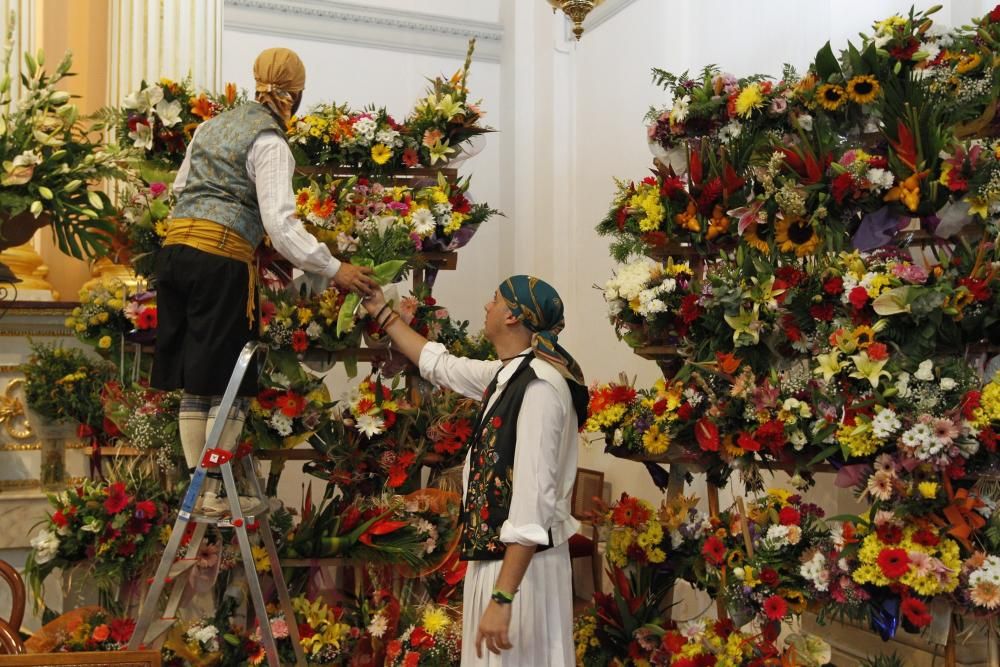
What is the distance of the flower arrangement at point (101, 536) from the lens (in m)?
3.64

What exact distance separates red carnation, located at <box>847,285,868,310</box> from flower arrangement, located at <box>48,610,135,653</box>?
8.75 ft

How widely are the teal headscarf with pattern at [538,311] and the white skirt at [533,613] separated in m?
0.53

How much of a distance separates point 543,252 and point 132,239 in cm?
375

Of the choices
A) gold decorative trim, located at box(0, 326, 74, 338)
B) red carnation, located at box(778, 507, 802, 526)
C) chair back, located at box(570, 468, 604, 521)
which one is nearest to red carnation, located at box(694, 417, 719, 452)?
red carnation, located at box(778, 507, 802, 526)

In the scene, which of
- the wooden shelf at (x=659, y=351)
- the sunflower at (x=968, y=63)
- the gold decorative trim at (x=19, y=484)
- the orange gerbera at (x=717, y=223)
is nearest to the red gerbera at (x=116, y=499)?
the gold decorative trim at (x=19, y=484)

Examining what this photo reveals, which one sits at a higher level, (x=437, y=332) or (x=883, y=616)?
(x=437, y=332)

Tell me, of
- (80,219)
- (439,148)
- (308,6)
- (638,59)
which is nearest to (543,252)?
(638,59)

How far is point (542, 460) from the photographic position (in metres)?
2.71

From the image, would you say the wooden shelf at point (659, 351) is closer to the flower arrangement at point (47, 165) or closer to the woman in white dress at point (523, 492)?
the woman in white dress at point (523, 492)

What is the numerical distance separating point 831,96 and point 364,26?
4509 millimetres

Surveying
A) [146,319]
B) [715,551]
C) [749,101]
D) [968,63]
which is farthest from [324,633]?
[968,63]

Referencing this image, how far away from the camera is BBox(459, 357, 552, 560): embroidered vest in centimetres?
278

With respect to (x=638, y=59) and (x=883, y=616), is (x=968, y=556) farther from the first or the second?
(x=638, y=59)

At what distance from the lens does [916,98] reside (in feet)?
11.2
